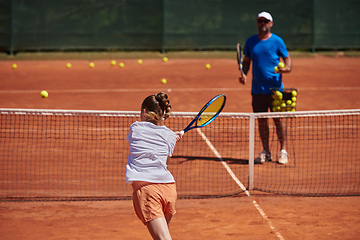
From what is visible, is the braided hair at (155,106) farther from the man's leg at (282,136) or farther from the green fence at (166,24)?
the green fence at (166,24)

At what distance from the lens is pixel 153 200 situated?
120 inches

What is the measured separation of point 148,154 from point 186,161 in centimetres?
390

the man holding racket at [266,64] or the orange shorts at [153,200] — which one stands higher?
the man holding racket at [266,64]

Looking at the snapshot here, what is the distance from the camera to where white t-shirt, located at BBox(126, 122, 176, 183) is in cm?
307

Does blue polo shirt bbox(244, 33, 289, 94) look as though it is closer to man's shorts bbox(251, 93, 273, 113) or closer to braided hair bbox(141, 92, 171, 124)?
man's shorts bbox(251, 93, 273, 113)

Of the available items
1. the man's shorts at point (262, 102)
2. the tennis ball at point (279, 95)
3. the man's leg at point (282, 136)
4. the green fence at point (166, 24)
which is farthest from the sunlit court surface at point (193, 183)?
the green fence at point (166, 24)

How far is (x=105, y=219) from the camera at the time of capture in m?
4.90

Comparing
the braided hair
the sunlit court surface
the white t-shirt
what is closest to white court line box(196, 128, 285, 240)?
the sunlit court surface

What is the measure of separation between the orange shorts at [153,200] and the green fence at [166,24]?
15.0 metres

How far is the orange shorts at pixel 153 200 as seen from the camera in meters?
3.03

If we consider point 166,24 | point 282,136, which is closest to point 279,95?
point 282,136

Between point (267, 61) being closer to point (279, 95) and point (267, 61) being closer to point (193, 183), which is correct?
point (279, 95)

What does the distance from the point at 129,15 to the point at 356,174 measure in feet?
41.4

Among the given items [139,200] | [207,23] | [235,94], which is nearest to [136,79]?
[235,94]
